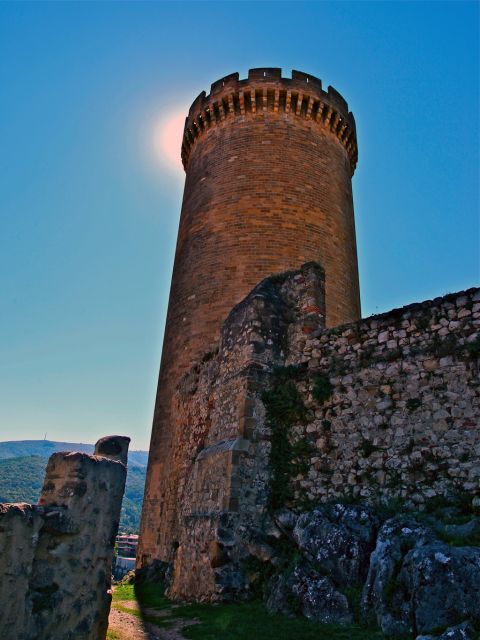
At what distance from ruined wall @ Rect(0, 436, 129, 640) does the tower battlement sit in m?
15.8

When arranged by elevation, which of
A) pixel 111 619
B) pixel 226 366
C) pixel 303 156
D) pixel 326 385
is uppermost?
pixel 303 156

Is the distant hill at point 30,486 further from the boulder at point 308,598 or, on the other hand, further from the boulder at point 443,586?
the boulder at point 443,586

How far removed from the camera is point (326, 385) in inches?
307

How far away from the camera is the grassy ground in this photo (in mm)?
4703

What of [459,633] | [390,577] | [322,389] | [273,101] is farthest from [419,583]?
[273,101]

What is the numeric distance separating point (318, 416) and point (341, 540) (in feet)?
7.58

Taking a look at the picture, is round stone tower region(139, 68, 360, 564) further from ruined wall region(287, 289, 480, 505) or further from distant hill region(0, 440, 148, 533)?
distant hill region(0, 440, 148, 533)

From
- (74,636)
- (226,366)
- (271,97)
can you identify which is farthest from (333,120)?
(74,636)

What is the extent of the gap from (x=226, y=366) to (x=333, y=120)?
42.4ft

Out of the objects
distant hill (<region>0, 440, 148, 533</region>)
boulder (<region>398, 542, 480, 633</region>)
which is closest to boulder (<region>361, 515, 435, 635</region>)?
boulder (<region>398, 542, 480, 633</region>)

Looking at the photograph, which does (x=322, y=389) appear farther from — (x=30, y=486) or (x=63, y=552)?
(x=30, y=486)

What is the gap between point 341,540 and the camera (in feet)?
18.8

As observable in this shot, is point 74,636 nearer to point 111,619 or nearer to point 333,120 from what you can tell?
point 111,619

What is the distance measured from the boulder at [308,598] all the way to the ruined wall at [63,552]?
2.12 meters
